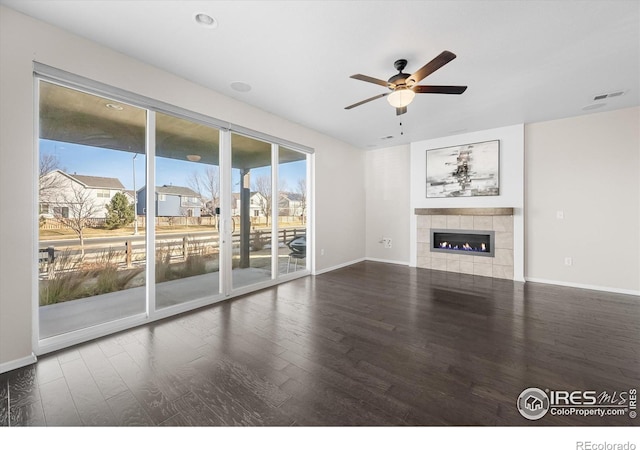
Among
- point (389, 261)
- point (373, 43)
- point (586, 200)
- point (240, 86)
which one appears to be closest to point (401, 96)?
point (373, 43)

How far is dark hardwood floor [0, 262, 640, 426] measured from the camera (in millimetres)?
1593

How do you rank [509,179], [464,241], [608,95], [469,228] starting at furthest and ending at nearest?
[464,241] → [469,228] → [509,179] → [608,95]

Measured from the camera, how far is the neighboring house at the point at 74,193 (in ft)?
7.85

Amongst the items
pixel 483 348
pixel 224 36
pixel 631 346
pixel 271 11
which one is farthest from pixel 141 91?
pixel 631 346

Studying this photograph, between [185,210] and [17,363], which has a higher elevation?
[185,210]

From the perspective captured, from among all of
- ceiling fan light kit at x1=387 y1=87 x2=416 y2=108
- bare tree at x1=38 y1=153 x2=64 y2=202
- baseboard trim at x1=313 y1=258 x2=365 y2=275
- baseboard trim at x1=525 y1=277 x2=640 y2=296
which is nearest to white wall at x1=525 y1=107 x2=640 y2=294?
baseboard trim at x1=525 y1=277 x2=640 y2=296

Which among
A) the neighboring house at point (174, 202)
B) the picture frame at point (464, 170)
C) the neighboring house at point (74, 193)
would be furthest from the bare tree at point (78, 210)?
the picture frame at point (464, 170)

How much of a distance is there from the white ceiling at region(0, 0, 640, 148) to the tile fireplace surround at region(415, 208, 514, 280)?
2068 millimetres

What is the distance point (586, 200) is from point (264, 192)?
18.0ft

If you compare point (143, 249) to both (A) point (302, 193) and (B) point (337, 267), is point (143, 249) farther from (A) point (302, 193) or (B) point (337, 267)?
(B) point (337, 267)

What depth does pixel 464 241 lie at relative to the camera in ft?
17.7

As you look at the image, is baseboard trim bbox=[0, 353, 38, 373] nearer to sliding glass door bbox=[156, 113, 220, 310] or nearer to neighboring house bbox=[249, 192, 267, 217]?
sliding glass door bbox=[156, 113, 220, 310]

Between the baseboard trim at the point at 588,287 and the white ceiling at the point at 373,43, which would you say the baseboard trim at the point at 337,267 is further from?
the baseboard trim at the point at 588,287

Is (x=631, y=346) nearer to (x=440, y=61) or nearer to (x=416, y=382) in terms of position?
(x=416, y=382)
